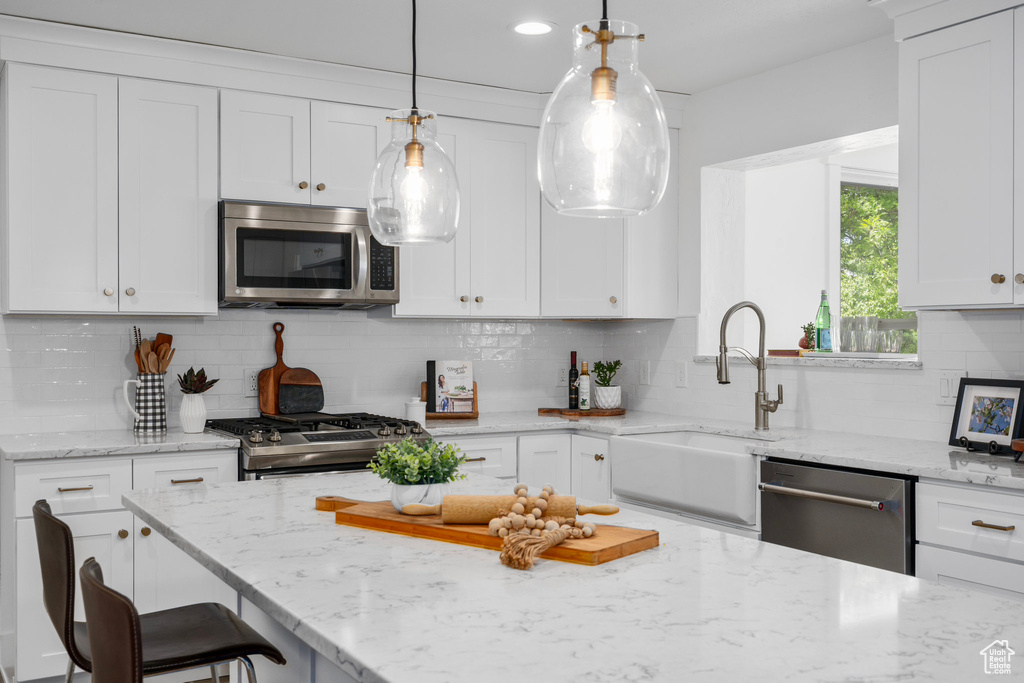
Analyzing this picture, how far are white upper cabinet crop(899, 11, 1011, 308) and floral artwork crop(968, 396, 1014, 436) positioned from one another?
38 cm

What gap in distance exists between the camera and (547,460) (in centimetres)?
416

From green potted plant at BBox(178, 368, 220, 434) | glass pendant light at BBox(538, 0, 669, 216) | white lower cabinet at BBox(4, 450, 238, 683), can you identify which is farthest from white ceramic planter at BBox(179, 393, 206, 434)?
glass pendant light at BBox(538, 0, 669, 216)

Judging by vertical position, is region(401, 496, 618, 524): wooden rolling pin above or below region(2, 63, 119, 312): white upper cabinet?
below

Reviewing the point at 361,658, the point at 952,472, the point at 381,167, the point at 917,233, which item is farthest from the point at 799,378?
the point at 361,658

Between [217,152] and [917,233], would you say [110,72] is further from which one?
[917,233]

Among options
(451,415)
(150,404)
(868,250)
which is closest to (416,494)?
(150,404)

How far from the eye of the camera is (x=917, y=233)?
307 centimetres

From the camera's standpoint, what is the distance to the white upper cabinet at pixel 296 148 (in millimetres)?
3713

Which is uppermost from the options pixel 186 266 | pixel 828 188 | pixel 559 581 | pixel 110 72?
pixel 110 72

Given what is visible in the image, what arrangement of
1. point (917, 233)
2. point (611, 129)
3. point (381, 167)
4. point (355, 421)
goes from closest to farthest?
point (611, 129), point (381, 167), point (917, 233), point (355, 421)

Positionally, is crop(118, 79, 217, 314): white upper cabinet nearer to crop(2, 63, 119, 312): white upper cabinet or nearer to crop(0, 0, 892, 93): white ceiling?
crop(2, 63, 119, 312): white upper cabinet

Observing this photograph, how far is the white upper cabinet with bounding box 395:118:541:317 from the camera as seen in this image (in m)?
4.18

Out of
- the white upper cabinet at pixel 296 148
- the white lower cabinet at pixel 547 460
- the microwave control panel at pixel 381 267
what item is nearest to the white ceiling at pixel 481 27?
the white upper cabinet at pixel 296 148

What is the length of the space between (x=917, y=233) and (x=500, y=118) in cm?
208
